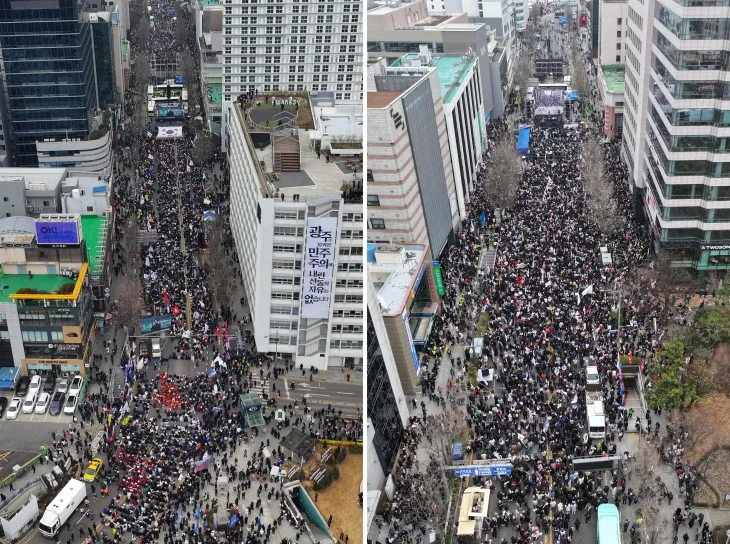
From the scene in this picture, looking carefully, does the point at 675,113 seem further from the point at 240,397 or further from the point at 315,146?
the point at 240,397

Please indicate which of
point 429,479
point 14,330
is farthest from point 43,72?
point 429,479

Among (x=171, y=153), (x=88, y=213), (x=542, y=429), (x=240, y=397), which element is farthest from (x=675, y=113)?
(x=171, y=153)

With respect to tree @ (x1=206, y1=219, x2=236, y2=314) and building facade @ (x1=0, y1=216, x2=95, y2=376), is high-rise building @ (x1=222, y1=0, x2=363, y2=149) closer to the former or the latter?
tree @ (x1=206, y1=219, x2=236, y2=314)

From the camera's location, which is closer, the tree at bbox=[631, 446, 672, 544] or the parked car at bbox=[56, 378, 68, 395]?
the tree at bbox=[631, 446, 672, 544]

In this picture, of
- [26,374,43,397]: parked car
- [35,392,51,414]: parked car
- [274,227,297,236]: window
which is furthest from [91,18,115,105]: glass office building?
[35,392,51,414]: parked car

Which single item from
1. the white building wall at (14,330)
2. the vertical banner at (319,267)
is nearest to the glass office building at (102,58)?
the white building wall at (14,330)

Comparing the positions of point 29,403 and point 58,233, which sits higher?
point 58,233

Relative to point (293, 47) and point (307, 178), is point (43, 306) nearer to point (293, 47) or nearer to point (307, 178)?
point (307, 178)
